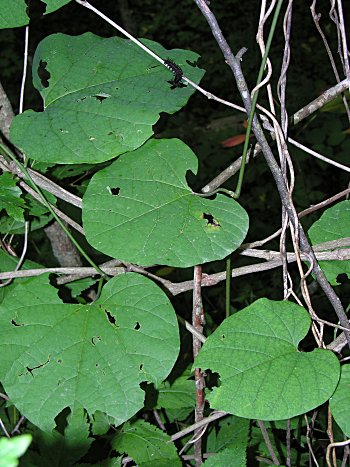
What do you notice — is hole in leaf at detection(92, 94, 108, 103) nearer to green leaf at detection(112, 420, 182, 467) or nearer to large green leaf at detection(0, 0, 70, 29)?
large green leaf at detection(0, 0, 70, 29)

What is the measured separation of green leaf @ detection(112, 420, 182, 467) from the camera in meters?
1.21

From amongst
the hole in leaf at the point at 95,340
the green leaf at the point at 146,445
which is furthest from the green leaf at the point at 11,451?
the green leaf at the point at 146,445

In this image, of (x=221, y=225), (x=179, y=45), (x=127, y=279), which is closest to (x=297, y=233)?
(x=221, y=225)

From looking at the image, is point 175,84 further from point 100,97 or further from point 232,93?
point 232,93

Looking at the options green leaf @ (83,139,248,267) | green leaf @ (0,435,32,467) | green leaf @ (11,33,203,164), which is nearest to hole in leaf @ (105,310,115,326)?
green leaf @ (83,139,248,267)

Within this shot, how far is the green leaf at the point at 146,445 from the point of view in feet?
3.95

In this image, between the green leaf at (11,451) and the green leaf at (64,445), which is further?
the green leaf at (64,445)

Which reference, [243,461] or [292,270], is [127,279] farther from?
[292,270]

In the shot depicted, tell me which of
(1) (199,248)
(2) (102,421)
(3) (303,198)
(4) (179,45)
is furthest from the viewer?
(4) (179,45)

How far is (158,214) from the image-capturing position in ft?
3.04

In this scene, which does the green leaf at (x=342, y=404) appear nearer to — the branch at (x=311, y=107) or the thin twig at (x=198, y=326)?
the thin twig at (x=198, y=326)

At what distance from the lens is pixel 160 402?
1.31 m

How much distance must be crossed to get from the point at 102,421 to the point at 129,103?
707 mm

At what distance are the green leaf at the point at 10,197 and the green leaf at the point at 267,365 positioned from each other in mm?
489
